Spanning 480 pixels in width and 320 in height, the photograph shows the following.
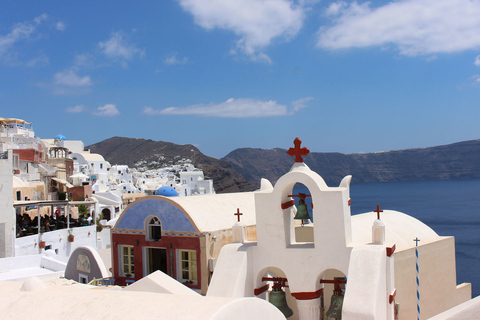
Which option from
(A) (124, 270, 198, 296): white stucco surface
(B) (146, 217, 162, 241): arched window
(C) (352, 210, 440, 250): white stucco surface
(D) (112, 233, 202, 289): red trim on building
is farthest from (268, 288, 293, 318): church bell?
(B) (146, 217, 162, 241): arched window

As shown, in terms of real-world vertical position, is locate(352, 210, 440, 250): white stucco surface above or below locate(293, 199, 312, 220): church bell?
below

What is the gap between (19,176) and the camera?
4222 cm

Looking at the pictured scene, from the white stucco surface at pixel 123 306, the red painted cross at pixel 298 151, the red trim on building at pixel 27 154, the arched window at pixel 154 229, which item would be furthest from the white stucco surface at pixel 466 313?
the red trim on building at pixel 27 154

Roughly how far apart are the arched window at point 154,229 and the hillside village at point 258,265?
57 millimetres

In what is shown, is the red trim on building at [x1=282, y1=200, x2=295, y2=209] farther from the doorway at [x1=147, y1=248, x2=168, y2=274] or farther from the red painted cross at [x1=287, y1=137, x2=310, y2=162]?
the doorway at [x1=147, y1=248, x2=168, y2=274]

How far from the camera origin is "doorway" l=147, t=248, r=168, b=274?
1553 centimetres

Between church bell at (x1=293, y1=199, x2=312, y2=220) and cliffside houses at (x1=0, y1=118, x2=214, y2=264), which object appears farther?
cliffside houses at (x1=0, y1=118, x2=214, y2=264)

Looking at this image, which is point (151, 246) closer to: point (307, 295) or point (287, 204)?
point (287, 204)

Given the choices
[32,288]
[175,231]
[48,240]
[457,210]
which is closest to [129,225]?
[175,231]

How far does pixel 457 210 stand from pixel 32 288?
113540mm

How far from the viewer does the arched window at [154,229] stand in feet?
50.1

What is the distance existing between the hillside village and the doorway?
0.12 feet

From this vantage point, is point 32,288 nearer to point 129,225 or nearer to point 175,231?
point 175,231

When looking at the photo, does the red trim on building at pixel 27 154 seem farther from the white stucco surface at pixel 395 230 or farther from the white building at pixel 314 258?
the white building at pixel 314 258
